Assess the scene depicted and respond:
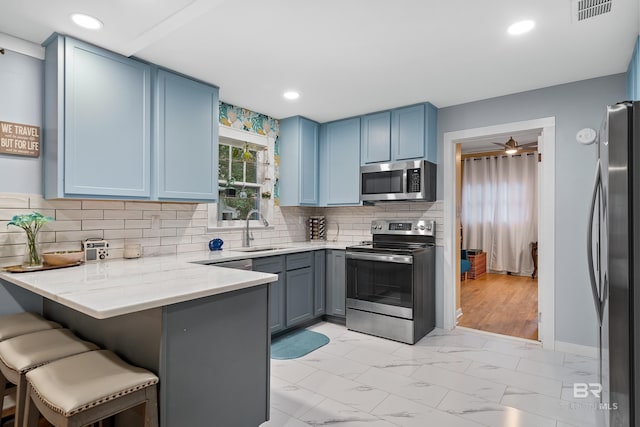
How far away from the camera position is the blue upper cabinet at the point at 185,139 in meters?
2.73

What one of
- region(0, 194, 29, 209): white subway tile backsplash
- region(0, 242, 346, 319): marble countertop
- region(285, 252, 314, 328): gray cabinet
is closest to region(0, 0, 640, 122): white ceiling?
region(0, 194, 29, 209): white subway tile backsplash

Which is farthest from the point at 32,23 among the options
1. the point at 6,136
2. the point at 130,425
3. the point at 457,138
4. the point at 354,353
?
the point at 457,138

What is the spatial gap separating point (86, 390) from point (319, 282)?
2.80m

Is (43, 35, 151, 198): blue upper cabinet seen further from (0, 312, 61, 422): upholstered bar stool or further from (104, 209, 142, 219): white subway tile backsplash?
(0, 312, 61, 422): upholstered bar stool

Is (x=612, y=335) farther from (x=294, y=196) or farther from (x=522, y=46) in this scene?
(x=294, y=196)

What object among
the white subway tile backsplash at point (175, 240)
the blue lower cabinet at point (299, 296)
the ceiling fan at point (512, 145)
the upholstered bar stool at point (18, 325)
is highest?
the ceiling fan at point (512, 145)

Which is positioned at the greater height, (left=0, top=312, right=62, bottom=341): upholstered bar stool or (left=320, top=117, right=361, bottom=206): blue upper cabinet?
(left=320, top=117, right=361, bottom=206): blue upper cabinet

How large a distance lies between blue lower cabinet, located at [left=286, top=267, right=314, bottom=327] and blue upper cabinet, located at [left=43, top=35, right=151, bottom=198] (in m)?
1.63

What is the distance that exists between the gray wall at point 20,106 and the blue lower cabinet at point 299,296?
7.19ft

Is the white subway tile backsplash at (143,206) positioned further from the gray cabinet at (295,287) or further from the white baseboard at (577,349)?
the white baseboard at (577,349)

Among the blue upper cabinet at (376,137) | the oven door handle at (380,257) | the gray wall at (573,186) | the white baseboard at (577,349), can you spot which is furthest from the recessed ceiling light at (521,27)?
the white baseboard at (577,349)

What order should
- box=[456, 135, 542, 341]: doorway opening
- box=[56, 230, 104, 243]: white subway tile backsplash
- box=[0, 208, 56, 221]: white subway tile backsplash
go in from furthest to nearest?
box=[456, 135, 542, 341]: doorway opening
box=[56, 230, 104, 243]: white subway tile backsplash
box=[0, 208, 56, 221]: white subway tile backsplash

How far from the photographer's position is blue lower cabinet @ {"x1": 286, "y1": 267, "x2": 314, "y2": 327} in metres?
3.54

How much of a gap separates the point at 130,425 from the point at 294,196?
2849 millimetres
